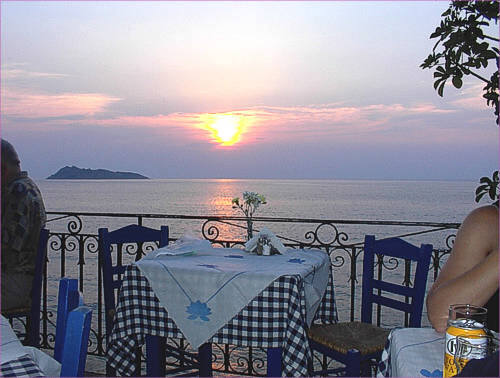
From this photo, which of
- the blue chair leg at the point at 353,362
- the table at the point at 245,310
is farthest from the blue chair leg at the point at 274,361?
the blue chair leg at the point at 353,362

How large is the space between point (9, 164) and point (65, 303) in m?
2.33

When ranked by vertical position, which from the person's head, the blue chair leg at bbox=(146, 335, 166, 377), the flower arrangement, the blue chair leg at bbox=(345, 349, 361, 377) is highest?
the person's head

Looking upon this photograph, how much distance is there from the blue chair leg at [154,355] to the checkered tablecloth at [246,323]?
91 mm

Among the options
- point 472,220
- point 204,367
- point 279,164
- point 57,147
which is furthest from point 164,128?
point 472,220

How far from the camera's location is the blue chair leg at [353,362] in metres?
2.69

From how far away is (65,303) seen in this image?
152 centimetres

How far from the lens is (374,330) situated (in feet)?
10.5

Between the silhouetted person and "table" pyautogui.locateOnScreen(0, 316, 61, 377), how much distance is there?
2090 millimetres

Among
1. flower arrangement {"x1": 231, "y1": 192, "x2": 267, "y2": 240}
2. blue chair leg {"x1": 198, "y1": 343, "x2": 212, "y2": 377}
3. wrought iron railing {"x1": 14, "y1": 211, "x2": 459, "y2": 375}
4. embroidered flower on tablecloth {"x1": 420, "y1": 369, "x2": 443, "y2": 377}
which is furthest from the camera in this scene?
wrought iron railing {"x1": 14, "y1": 211, "x2": 459, "y2": 375}

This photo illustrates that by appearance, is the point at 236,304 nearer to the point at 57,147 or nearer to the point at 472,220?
the point at 472,220

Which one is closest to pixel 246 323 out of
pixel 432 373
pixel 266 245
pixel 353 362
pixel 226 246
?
pixel 353 362

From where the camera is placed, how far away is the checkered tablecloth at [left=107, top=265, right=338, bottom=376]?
2.75 m

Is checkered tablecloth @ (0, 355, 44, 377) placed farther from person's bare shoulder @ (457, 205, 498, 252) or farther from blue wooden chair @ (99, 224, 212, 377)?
blue wooden chair @ (99, 224, 212, 377)

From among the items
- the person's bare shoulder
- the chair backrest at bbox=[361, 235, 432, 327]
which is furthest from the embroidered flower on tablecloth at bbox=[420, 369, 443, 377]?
the chair backrest at bbox=[361, 235, 432, 327]
